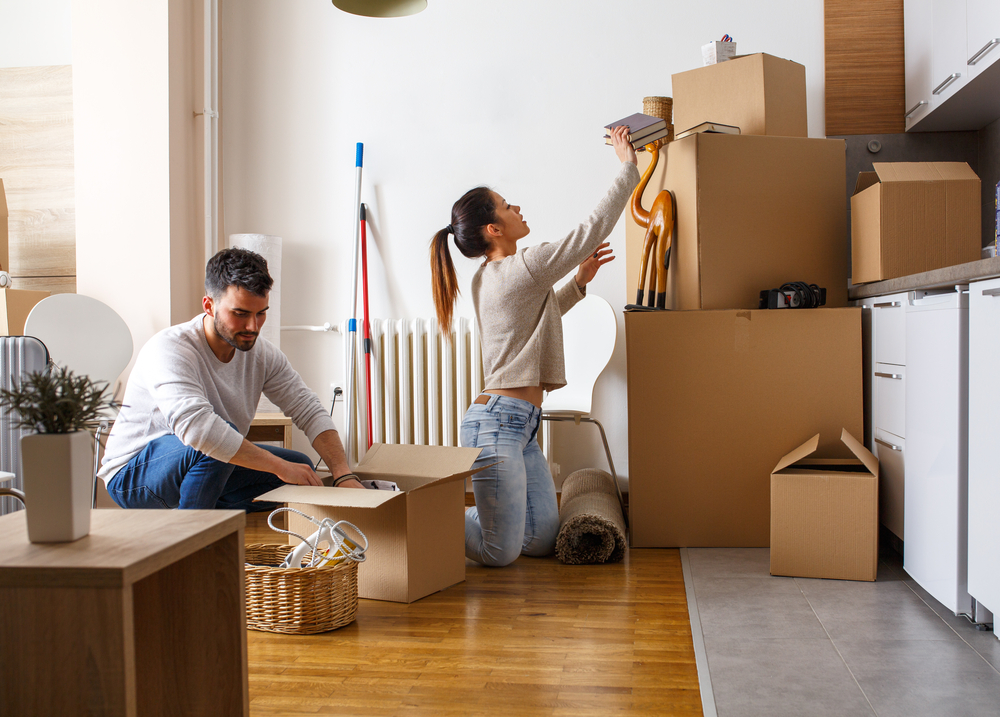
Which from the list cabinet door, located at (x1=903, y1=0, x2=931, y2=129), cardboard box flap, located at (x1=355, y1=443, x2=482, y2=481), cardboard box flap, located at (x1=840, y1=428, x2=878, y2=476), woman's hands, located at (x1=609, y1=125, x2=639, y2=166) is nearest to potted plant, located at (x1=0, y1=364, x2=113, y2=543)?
cardboard box flap, located at (x1=355, y1=443, x2=482, y2=481)

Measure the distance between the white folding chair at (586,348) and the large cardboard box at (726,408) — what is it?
61 centimetres

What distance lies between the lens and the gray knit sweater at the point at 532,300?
2.27m

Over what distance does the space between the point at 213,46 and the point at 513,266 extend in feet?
6.82

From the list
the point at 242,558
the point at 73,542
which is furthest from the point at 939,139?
the point at 73,542

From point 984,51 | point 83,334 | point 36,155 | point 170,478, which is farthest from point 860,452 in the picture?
point 36,155

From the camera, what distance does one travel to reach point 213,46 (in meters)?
3.52

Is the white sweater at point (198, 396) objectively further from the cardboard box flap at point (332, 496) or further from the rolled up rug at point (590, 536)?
the rolled up rug at point (590, 536)

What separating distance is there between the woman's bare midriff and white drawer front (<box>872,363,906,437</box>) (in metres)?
0.98

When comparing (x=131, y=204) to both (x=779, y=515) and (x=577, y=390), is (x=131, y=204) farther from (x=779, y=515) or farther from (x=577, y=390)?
(x=779, y=515)

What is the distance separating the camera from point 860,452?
2.22 m

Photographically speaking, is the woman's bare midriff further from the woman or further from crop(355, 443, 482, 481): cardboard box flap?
crop(355, 443, 482, 481): cardboard box flap

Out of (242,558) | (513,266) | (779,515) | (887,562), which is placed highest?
(513,266)

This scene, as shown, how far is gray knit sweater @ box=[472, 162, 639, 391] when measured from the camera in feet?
7.43

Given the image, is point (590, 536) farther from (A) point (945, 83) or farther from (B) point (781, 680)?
(A) point (945, 83)
